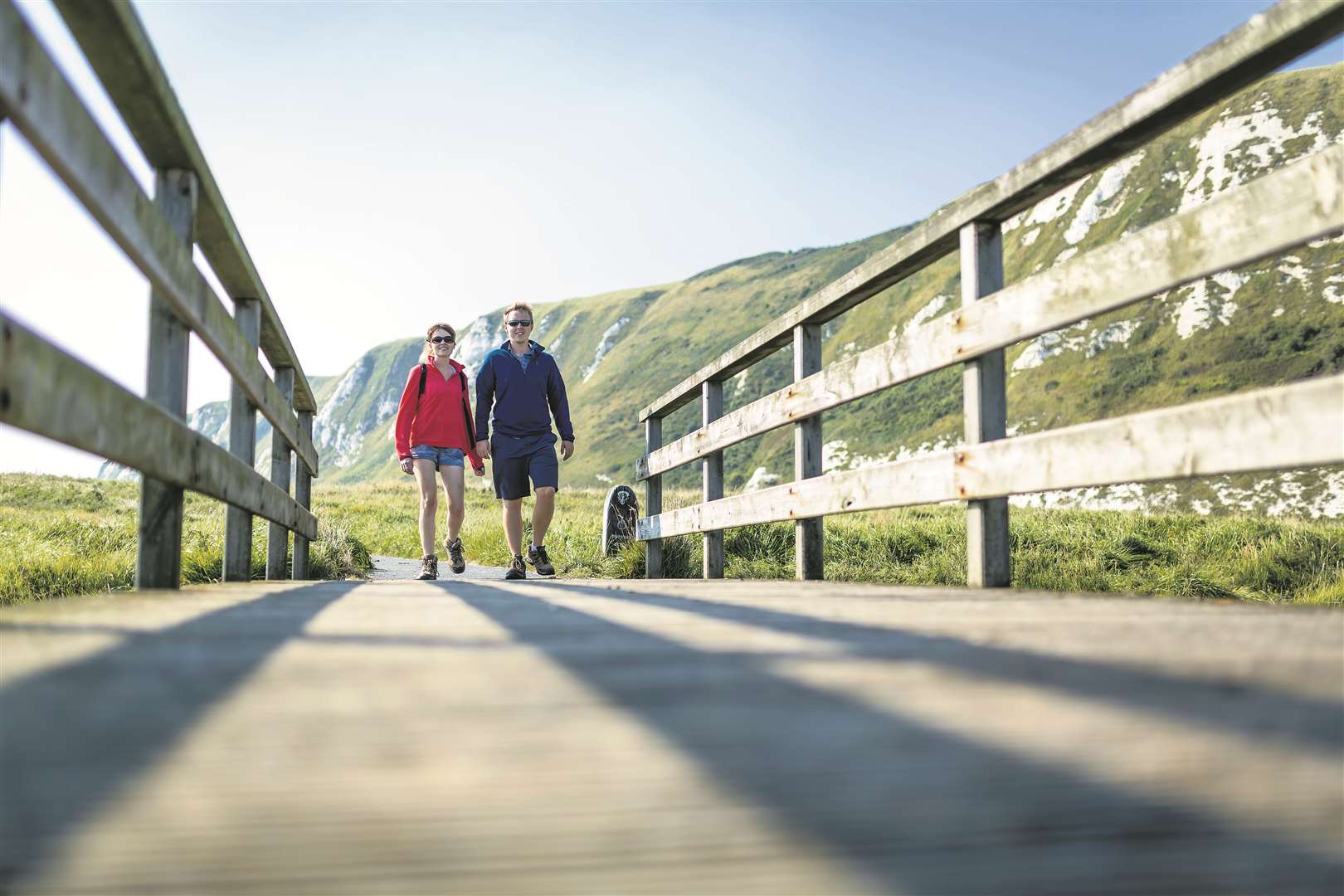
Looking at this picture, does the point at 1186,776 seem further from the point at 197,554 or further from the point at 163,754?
the point at 197,554

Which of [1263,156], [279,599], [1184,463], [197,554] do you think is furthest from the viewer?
[1263,156]

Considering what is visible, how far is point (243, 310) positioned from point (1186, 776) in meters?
4.22

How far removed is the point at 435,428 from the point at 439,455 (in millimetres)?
201

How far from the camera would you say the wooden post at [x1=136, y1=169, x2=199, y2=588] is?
110 inches

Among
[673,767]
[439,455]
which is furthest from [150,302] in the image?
[439,455]

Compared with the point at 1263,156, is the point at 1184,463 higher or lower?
lower

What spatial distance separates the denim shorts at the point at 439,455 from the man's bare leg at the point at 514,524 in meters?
0.57

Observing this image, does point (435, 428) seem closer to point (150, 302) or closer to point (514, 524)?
point (514, 524)

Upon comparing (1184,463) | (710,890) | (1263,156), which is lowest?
(710,890)

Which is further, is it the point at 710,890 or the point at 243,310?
A: the point at 243,310

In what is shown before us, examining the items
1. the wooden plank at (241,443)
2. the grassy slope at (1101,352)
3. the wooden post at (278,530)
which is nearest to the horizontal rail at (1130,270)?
the wooden plank at (241,443)

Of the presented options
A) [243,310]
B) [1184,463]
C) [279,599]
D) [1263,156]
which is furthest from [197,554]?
[1263,156]

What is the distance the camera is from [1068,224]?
100 meters

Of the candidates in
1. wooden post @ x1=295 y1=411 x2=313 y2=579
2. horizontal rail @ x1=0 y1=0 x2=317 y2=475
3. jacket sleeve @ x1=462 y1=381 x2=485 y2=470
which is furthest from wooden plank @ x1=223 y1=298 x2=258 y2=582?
jacket sleeve @ x1=462 y1=381 x2=485 y2=470
